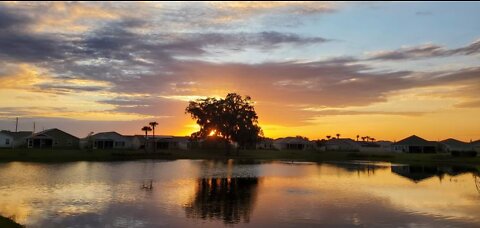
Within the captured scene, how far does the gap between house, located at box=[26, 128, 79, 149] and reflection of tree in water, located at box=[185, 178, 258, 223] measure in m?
82.4

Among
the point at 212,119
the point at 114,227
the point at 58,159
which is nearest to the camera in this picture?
the point at 114,227

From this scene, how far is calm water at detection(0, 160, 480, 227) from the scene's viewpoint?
1286 inches

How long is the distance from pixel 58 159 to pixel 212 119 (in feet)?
185

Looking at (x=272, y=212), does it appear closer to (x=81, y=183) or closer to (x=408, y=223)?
(x=408, y=223)

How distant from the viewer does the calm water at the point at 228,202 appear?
3266cm

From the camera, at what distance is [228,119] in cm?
13975

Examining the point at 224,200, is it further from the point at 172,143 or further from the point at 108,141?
the point at 172,143

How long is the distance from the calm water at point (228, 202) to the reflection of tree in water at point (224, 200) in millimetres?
80

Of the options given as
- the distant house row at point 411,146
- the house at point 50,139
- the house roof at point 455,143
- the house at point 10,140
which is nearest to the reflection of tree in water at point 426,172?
the distant house row at point 411,146

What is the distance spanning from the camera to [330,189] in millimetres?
52500

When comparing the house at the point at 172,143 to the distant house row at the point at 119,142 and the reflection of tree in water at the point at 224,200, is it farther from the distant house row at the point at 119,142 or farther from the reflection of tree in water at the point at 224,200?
the reflection of tree in water at the point at 224,200

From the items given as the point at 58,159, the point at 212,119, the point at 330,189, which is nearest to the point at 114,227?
the point at 330,189

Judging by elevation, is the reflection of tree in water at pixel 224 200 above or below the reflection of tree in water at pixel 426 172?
below

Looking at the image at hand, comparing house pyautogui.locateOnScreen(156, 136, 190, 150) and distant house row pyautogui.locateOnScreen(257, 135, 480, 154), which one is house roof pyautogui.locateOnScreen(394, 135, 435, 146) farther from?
house pyautogui.locateOnScreen(156, 136, 190, 150)
